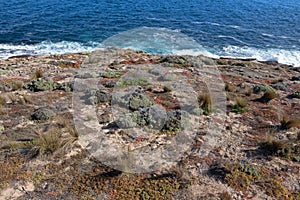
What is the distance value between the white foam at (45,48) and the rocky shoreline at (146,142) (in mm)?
20583

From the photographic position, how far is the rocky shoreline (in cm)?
815

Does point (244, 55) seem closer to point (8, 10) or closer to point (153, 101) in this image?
point (153, 101)

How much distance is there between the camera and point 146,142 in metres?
10.3

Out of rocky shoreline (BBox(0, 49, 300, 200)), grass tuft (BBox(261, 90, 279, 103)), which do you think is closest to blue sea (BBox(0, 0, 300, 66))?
rocky shoreline (BBox(0, 49, 300, 200))

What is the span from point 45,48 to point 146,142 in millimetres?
32148

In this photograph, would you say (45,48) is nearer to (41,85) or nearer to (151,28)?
(151,28)

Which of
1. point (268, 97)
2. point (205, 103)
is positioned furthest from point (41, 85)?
point (268, 97)

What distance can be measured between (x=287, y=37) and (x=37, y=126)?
46742 mm

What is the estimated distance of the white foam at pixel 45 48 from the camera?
3466cm

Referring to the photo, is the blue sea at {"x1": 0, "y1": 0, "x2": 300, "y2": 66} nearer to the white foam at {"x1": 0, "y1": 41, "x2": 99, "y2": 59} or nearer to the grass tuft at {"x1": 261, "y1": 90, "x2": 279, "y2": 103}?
the white foam at {"x1": 0, "y1": 41, "x2": 99, "y2": 59}

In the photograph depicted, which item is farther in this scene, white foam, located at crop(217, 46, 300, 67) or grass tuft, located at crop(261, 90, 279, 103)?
white foam, located at crop(217, 46, 300, 67)

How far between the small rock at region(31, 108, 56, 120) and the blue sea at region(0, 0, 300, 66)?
85.6 feet

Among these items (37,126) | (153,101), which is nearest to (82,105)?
(37,126)

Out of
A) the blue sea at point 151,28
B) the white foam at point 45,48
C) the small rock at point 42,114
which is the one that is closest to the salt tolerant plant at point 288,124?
the small rock at point 42,114
